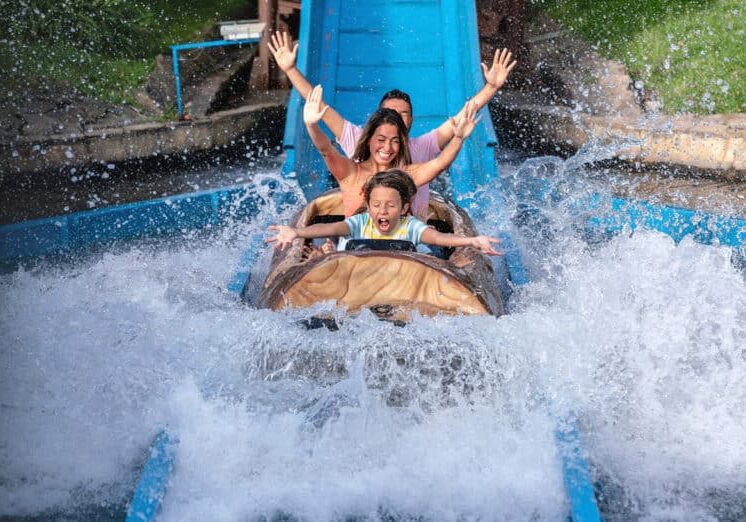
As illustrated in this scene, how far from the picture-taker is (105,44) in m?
8.30

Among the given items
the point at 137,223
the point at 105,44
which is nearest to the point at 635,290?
the point at 137,223

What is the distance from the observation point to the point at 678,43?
25.1 ft

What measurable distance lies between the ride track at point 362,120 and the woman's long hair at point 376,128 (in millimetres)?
820

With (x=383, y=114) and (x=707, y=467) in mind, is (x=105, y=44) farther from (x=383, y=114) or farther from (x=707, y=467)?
(x=707, y=467)

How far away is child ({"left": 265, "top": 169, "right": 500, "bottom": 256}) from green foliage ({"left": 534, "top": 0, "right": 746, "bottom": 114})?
12.9 ft

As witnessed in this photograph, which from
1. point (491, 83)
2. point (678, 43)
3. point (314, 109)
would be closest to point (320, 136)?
point (314, 109)

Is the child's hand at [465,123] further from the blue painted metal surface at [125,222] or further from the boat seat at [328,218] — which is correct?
the blue painted metal surface at [125,222]

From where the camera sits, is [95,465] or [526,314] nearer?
[95,465]

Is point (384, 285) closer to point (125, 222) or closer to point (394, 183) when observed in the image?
point (394, 183)

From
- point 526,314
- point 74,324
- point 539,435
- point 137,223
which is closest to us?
point 539,435

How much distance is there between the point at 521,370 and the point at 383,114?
146cm

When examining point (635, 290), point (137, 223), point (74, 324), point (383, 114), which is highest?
point (383, 114)

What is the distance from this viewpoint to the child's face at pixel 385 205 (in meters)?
3.38

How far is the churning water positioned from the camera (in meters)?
2.72
